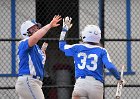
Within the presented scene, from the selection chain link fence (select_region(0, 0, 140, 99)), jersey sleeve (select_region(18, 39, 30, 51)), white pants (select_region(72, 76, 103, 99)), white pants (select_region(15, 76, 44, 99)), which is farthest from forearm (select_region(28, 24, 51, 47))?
chain link fence (select_region(0, 0, 140, 99))

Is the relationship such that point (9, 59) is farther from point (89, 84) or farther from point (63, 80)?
point (89, 84)

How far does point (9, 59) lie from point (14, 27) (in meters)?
0.55

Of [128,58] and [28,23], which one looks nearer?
[28,23]

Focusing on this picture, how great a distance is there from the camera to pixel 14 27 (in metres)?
13.8

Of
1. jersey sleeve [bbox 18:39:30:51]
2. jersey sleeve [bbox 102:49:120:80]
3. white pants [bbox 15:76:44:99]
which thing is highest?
jersey sleeve [bbox 18:39:30:51]

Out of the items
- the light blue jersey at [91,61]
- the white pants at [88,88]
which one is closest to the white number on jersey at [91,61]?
the light blue jersey at [91,61]

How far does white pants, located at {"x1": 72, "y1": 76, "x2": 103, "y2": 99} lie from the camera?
9.82m

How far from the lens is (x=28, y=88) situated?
9977mm

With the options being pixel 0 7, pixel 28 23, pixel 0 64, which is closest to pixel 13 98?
pixel 0 64

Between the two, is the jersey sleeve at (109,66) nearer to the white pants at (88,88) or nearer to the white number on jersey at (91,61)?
the white number on jersey at (91,61)

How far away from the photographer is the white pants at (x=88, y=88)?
32.2ft

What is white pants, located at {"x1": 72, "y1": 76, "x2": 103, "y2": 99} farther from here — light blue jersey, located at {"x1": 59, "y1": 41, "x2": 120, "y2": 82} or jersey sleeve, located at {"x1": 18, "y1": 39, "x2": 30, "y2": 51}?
jersey sleeve, located at {"x1": 18, "y1": 39, "x2": 30, "y2": 51}

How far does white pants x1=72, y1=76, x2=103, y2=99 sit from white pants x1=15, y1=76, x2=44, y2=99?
0.47m

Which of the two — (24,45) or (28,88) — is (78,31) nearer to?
(24,45)
